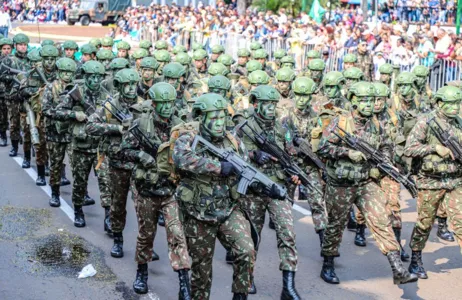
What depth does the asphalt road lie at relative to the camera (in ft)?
26.1

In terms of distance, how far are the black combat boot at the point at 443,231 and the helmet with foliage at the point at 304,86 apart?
2584mm

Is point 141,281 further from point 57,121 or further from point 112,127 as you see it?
point 57,121

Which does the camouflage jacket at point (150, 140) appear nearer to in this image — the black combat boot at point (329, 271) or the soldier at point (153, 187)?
the soldier at point (153, 187)

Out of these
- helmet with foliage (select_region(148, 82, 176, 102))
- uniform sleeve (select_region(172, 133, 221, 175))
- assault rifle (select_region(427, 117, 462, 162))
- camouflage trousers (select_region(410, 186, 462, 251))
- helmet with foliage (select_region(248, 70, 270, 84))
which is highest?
helmet with foliage (select_region(148, 82, 176, 102))

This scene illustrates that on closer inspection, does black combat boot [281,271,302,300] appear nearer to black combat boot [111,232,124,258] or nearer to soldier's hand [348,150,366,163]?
soldier's hand [348,150,366,163]

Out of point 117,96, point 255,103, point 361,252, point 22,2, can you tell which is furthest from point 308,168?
point 22,2

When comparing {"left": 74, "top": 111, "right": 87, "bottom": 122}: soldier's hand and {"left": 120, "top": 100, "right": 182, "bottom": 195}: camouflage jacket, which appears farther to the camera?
{"left": 74, "top": 111, "right": 87, "bottom": 122}: soldier's hand

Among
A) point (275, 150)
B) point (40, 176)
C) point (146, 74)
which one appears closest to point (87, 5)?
point (40, 176)

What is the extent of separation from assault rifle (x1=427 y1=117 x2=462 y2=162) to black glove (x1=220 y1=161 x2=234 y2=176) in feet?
8.71

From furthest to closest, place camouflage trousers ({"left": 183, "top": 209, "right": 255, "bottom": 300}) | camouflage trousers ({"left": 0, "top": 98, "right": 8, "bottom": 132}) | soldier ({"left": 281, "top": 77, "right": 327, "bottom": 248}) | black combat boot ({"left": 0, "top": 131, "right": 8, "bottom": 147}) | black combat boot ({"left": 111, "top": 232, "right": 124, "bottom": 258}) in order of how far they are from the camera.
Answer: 1. black combat boot ({"left": 0, "top": 131, "right": 8, "bottom": 147})
2. camouflage trousers ({"left": 0, "top": 98, "right": 8, "bottom": 132})
3. soldier ({"left": 281, "top": 77, "right": 327, "bottom": 248})
4. black combat boot ({"left": 111, "top": 232, "right": 124, "bottom": 258})
5. camouflage trousers ({"left": 183, "top": 209, "right": 255, "bottom": 300})

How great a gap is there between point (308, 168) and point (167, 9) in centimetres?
2603

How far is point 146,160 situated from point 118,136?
137 cm

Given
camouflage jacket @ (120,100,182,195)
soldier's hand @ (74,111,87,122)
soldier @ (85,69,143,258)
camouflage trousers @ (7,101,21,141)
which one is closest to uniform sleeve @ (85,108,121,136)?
soldier @ (85,69,143,258)

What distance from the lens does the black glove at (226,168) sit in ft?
21.0
